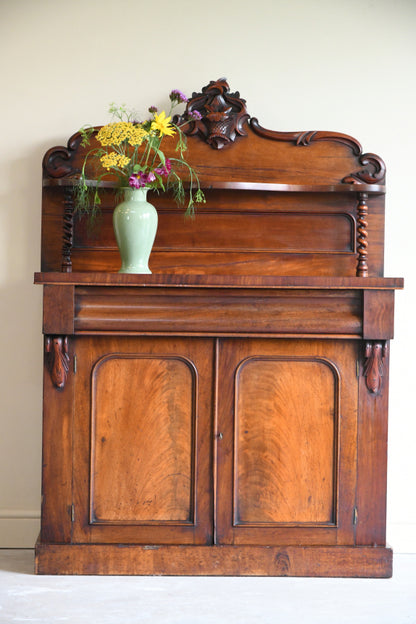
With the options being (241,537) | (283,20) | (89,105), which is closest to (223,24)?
(283,20)

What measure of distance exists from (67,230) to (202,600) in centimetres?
167

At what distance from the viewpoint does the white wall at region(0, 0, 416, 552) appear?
302cm

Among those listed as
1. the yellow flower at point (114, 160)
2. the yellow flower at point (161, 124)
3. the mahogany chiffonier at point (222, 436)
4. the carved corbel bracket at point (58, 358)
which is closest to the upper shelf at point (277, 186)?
the yellow flower at point (114, 160)

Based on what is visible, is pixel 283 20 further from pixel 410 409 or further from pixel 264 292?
pixel 410 409

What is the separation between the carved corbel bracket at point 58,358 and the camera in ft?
8.36

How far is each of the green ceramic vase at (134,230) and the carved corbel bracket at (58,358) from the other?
388 millimetres

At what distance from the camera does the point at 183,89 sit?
9.93 feet

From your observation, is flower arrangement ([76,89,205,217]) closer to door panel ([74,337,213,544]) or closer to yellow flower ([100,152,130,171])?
yellow flower ([100,152,130,171])

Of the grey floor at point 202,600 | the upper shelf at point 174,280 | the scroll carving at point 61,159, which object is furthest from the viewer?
the scroll carving at point 61,159

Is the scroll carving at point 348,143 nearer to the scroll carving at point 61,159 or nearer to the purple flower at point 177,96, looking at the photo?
the purple flower at point 177,96

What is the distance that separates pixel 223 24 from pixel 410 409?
2104 mm

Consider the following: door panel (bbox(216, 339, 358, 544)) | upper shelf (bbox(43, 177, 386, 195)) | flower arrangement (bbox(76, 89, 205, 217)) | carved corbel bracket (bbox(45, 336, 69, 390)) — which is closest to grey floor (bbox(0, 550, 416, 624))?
door panel (bbox(216, 339, 358, 544))

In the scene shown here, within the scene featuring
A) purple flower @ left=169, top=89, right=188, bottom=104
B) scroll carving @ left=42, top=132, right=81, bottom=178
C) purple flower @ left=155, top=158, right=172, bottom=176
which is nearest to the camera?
purple flower @ left=155, top=158, right=172, bottom=176

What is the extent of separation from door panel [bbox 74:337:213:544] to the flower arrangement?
691mm
